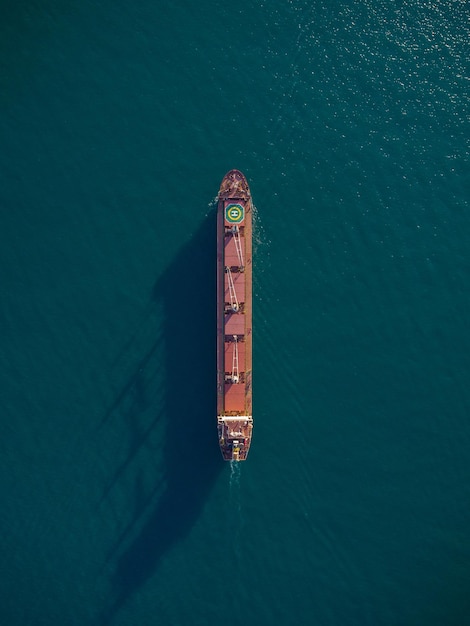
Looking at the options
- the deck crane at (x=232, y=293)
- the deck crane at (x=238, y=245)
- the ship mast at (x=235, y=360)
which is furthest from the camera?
the ship mast at (x=235, y=360)

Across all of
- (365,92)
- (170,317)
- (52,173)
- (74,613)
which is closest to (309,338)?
(170,317)

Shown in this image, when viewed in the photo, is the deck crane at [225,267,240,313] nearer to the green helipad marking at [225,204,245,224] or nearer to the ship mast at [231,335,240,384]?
the ship mast at [231,335,240,384]

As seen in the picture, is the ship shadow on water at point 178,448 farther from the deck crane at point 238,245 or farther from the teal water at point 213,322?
the deck crane at point 238,245

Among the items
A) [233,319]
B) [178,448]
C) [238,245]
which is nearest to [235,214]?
[238,245]

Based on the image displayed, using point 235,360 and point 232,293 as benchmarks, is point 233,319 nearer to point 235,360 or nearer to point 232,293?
point 232,293

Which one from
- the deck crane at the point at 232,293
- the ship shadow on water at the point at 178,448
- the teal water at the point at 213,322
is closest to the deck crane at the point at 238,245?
the deck crane at the point at 232,293

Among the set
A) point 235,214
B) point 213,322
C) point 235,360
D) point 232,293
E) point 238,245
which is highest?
point 235,214
